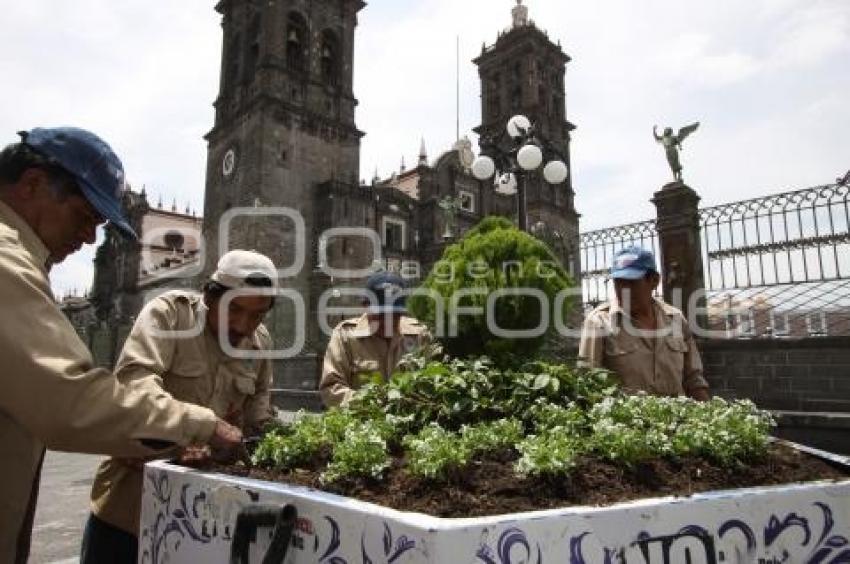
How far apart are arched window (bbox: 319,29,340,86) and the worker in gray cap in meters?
30.1

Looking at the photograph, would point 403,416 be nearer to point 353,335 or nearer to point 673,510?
point 673,510

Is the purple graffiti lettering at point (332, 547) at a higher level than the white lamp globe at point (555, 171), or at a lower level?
lower

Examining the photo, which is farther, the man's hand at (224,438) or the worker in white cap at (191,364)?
the worker in white cap at (191,364)

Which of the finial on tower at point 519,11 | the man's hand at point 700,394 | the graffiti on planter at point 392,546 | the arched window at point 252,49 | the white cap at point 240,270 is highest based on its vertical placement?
the finial on tower at point 519,11

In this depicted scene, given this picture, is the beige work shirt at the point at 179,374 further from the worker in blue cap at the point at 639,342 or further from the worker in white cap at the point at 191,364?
the worker in blue cap at the point at 639,342

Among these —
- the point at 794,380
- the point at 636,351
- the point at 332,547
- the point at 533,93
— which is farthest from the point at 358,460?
the point at 533,93

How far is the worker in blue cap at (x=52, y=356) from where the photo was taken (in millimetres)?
1426

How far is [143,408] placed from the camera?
160 centimetres

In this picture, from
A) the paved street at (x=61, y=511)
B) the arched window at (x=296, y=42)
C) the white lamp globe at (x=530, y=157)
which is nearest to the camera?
the paved street at (x=61, y=511)

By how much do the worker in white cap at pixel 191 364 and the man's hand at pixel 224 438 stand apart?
49 cm

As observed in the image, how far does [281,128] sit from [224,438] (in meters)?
28.8

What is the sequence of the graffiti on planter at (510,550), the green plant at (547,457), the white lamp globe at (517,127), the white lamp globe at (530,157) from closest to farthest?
1. the graffiti on planter at (510,550)
2. the green plant at (547,457)
3. the white lamp globe at (530,157)
4. the white lamp globe at (517,127)

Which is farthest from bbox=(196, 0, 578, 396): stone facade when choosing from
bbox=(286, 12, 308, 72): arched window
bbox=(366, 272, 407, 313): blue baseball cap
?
bbox=(366, 272, 407, 313): blue baseball cap

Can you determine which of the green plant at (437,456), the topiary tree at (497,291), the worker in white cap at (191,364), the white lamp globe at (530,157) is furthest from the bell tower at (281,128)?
the green plant at (437,456)
